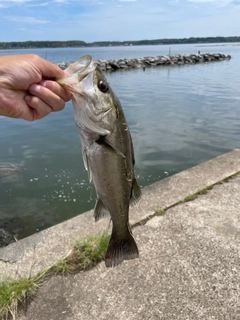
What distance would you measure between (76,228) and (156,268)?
4.18 feet

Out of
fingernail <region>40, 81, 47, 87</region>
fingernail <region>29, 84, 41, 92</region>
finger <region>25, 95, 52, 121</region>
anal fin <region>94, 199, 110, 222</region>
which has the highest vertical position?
fingernail <region>40, 81, 47, 87</region>

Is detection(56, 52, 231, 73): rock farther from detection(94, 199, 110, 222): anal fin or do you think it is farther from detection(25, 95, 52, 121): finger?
detection(94, 199, 110, 222): anal fin

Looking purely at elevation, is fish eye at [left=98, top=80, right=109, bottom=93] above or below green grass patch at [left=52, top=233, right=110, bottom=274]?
above

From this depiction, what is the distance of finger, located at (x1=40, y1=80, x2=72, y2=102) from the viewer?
2.11 m

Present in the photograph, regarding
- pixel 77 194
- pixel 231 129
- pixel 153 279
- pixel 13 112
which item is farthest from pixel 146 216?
pixel 231 129

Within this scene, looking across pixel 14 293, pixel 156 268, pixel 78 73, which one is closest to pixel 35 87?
pixel 78 73

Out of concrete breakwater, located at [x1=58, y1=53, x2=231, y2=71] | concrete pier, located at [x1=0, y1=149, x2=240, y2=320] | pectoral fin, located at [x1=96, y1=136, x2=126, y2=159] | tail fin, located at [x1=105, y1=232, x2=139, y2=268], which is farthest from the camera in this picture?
concrete breakwater, located at [x1=58, y1=53, x2=231, y2=71]

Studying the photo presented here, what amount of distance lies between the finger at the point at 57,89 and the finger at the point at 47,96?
0.02 meters

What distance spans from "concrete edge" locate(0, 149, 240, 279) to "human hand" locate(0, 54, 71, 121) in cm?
195

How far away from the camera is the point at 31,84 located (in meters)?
2.20

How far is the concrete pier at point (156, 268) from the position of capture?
306 cm

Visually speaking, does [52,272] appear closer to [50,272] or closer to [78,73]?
[50,272]

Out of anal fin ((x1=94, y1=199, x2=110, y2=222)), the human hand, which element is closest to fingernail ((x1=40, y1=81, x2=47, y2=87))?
the human hand

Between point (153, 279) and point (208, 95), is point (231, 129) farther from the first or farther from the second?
point (153, 279)
